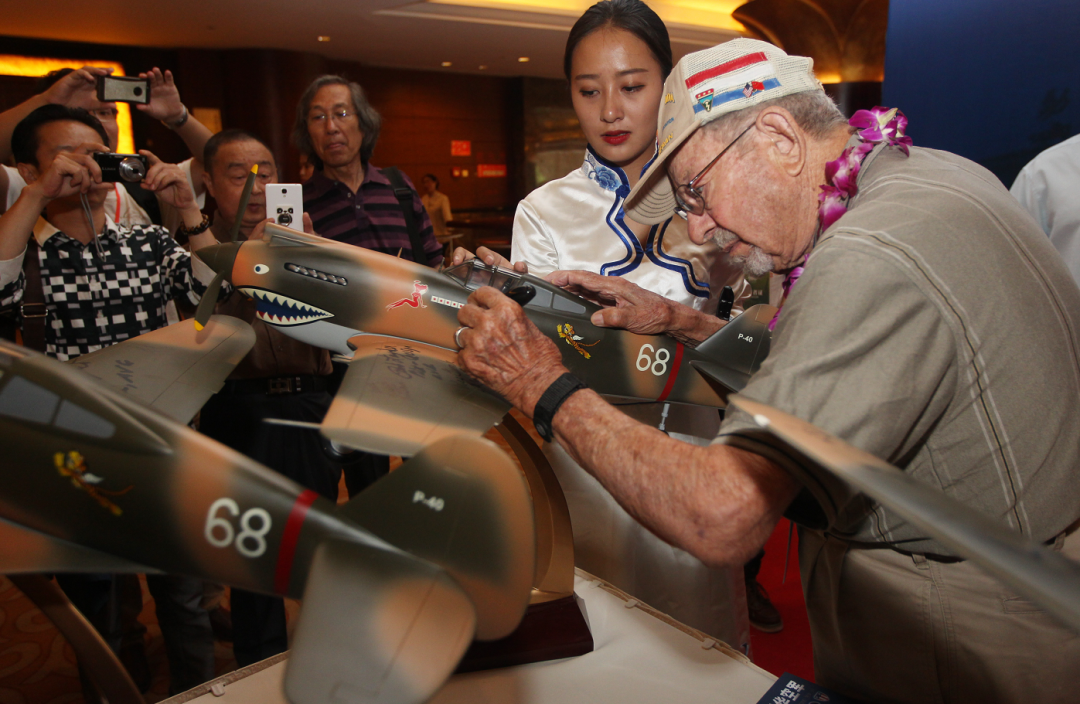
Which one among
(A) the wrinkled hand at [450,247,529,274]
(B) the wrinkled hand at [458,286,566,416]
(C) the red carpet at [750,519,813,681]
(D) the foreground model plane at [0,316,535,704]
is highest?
(A) the wrinkled hand at [450,247,529,274]

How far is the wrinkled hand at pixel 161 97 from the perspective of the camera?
2545 mm

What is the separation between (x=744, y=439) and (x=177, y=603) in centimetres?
214

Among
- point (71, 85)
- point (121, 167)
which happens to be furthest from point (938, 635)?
point (71, 85)

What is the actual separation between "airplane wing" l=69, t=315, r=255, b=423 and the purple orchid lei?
1212mm

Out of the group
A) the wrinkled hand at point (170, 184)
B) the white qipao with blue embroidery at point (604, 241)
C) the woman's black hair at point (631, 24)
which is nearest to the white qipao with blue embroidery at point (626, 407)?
the white qipao with blue embroidery at point (604, 241)

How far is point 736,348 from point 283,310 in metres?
1.30

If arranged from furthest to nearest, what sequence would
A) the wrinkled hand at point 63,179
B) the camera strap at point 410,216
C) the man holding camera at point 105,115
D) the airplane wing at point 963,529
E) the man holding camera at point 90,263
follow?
the camera strap at point 410,216, the man holding camera at point 105,115, the man holding camera at point 90,263, the wrinkled hand at point 63,179, the airplane wing at point 963,529

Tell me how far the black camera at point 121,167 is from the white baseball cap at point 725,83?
1519 mm

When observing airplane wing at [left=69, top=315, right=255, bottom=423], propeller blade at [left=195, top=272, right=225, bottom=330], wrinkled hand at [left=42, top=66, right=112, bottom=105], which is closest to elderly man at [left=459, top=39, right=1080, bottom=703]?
airplane wing at [left=69, top=315, right=255, bottom=423]

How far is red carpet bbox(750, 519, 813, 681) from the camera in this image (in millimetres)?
2855

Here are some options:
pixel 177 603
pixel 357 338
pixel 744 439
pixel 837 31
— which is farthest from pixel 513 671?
pixel 837 31

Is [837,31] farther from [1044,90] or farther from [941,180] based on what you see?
[941,180]

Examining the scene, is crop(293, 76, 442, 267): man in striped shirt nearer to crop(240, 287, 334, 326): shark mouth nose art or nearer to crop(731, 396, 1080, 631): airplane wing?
crop(240, 287, 334, 326): shark mouth nose art

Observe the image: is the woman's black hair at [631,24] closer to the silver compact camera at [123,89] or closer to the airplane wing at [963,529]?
the silver compact camera at [123,89]
